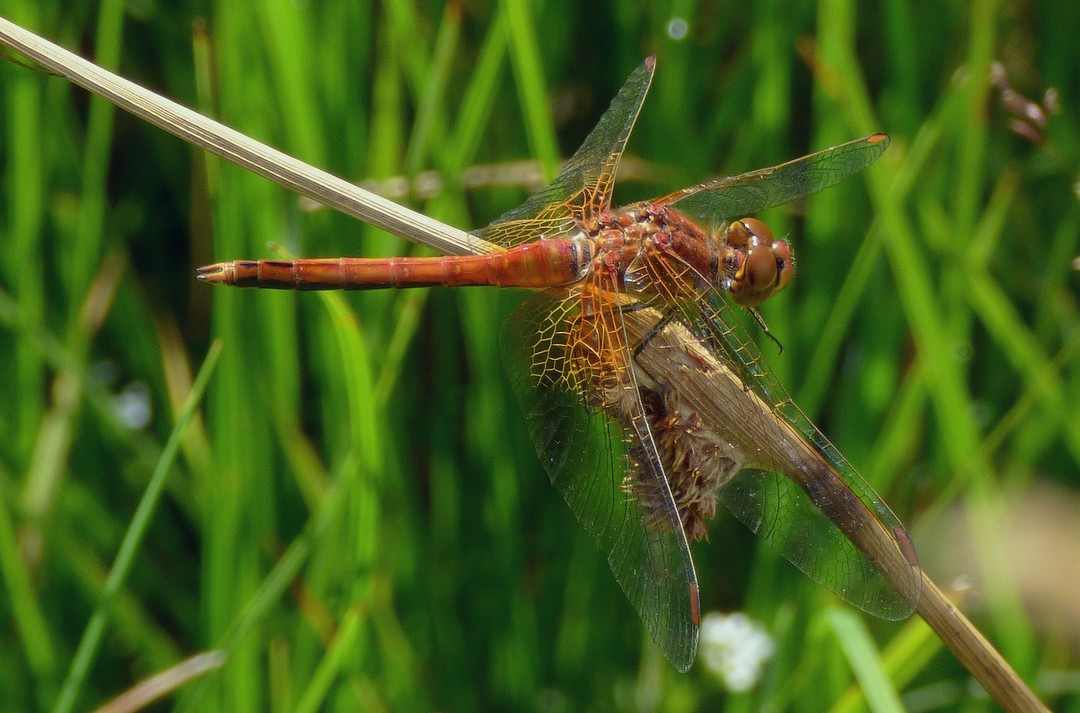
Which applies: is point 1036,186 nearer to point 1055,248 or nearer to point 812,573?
point 1055,248

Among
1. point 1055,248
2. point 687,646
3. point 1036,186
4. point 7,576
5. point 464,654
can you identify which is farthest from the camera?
point 1036,186

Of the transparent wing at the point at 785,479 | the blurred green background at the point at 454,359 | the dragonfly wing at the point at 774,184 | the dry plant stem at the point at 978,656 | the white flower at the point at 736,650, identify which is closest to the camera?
the dry plant stem at the point at 978,656

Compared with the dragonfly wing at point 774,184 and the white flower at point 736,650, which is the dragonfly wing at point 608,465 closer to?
the dragonfly wing at point 774,184

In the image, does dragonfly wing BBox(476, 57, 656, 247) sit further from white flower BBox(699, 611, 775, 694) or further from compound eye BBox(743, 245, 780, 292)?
white flower BBox(699, 611, 775, 694)

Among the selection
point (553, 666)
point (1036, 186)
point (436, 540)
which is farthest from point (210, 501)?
point (1036, 186)

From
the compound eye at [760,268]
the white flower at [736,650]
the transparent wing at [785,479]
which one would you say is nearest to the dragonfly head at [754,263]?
the compound eye at [760,268]

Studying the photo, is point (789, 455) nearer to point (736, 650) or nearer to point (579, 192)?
point (579, 192)

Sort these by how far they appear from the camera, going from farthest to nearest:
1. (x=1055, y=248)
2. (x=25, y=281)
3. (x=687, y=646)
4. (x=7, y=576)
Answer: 1. (x=1055, y=248)
2. (x=25, y=281)
3. (x=7, y=576)
4. (x=687, y=646)
